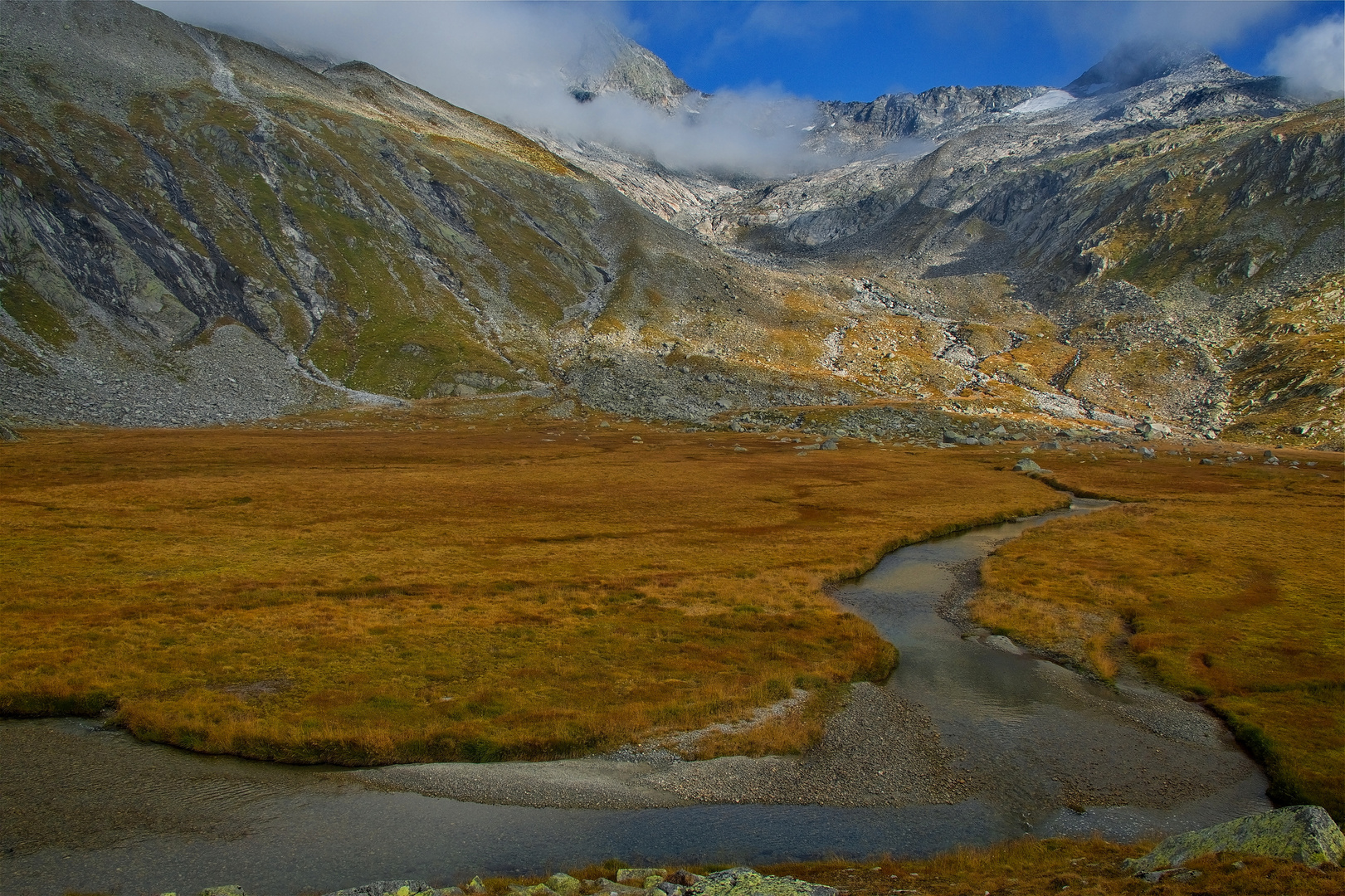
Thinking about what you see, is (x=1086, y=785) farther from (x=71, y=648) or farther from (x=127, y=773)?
(x=71, y=648)

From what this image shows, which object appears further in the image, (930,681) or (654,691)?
(930,681)

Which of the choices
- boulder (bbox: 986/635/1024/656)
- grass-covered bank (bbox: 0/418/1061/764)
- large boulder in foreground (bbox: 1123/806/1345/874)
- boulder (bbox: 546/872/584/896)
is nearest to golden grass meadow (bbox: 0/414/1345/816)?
grass-covered bank (bbox: 0/418/1061/764)

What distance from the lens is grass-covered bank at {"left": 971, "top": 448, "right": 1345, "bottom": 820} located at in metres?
27.8

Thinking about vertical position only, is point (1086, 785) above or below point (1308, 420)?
below

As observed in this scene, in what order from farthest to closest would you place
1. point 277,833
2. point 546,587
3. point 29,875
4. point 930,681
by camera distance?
point 546,587 → point 930,681 → point 277,833 → point 29,875

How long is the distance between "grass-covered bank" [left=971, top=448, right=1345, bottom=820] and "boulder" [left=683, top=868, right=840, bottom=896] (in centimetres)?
1930

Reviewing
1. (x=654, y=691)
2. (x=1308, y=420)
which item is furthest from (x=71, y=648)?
(x=1308, y=420)

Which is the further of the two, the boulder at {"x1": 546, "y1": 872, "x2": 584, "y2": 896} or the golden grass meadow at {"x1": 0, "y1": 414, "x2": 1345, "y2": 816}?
the golden grass meadow at {"x1": 0, "y1": 414, "x2": 1345, "y2": 816}

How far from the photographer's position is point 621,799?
2288cm

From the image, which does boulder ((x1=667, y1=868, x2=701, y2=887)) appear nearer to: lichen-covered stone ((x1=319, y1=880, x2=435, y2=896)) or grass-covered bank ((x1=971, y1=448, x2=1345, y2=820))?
lichen-covered stone ((x1=319, y1=880, x2=435, y2=896))

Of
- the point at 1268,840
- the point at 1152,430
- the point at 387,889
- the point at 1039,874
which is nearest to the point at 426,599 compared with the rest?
the point at 387,889

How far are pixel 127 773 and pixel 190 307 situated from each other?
568 feet

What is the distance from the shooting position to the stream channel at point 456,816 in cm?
1862

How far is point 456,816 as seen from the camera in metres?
21.5
